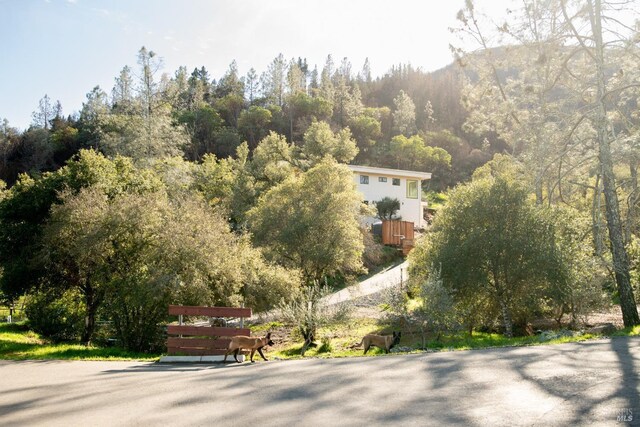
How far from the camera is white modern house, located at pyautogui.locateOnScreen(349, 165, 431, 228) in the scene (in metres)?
55.4

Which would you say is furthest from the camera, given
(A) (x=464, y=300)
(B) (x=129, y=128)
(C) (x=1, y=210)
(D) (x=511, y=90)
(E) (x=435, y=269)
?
(B) (x=129, y=128)

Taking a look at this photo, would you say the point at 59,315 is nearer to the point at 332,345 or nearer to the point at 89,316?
the point at 89,316

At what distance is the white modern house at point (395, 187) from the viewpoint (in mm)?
55406

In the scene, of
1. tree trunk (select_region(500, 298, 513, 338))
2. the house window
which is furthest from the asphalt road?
the house window

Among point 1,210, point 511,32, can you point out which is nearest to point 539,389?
point 511,32

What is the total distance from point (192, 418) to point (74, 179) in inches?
780

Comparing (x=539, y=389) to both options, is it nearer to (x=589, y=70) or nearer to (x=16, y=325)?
(x=589, y=70)

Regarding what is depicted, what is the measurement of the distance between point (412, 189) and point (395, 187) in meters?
2.17

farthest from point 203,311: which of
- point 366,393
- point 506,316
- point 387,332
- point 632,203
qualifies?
point 632,203

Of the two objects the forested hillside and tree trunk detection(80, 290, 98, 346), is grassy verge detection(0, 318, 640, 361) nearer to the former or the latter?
tree trunk detection(80, 290, 98, 346)

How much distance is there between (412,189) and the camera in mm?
57719

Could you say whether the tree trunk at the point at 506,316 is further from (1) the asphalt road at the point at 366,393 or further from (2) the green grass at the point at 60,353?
(2) the green grass at the point at 60,353

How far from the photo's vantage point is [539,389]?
7.84m

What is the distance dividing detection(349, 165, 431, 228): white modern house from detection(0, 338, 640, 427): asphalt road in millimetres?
43729
